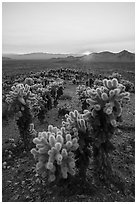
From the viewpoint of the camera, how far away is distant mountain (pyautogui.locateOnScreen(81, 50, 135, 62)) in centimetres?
8674

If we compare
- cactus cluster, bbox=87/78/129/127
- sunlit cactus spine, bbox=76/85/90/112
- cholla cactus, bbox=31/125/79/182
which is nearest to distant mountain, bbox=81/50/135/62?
sunlit cactus spine, bbox=76/85/90/112

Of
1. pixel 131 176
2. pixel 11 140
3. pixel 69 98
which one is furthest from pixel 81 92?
pixel 131 176

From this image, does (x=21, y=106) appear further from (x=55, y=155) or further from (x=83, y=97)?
(x=83, y=97)

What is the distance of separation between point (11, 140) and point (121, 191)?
536 cm

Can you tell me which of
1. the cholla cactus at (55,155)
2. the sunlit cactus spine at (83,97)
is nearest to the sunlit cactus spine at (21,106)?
the cholla cactus at (55,155)

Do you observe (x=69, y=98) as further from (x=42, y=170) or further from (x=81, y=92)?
(x=42, y=170)

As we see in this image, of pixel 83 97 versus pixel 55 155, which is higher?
pixel 83 97

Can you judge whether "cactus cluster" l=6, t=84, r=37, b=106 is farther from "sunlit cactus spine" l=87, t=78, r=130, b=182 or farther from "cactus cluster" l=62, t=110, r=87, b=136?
"sunlit cactus spine" l=87, t=78, r=130, b=182

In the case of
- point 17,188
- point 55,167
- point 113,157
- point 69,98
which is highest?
point 69,98

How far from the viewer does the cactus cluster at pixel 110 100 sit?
216 inches

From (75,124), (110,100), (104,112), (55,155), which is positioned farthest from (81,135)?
(110,100)

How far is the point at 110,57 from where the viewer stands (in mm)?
99812

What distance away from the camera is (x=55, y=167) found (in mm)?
5133

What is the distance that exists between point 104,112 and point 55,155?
1704 millimetres
